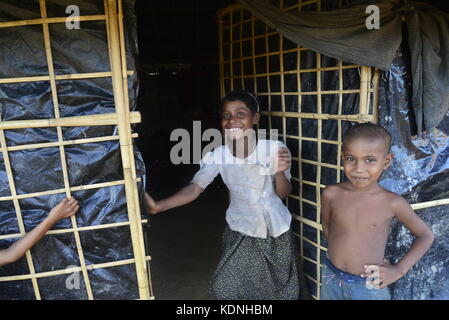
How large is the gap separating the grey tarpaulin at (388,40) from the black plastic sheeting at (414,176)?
0.09 metres

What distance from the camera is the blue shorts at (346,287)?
164cm

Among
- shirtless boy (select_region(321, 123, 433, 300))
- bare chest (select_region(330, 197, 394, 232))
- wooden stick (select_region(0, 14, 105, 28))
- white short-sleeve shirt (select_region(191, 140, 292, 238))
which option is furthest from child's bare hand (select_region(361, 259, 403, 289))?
wooden stick (select_region(0, 14, 105, 28))

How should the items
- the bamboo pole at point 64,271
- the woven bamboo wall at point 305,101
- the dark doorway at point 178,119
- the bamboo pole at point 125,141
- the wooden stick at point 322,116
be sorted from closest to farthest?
the bamboo pole at point 125,141 < the bamboo pole at point 64,271 < the wooden stick at point 322,116 < the woven bamboo wall at point 305,101 < the dark doorway at point 178,119

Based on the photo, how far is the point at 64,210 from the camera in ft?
5.68

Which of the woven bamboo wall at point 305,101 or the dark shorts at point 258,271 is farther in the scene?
the dark shorts at point 258,271

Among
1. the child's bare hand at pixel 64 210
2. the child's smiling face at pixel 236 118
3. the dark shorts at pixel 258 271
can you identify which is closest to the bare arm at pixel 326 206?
the dark shorts at pixel 258 271

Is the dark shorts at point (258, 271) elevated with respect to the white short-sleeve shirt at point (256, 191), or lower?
lower

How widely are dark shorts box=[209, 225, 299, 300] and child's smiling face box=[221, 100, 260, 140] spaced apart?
28.0 inches

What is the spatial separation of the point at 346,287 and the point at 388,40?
1.32m

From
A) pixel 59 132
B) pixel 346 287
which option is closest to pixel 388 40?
pixel 346 287

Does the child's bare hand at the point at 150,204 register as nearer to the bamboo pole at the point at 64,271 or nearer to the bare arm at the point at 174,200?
the bare arm at the point at 174,200

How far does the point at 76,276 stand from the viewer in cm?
184

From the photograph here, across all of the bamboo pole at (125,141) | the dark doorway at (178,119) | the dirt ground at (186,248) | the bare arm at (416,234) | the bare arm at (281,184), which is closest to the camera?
the bare arm at (416,234)

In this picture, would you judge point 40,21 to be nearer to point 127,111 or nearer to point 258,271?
point 127,111
